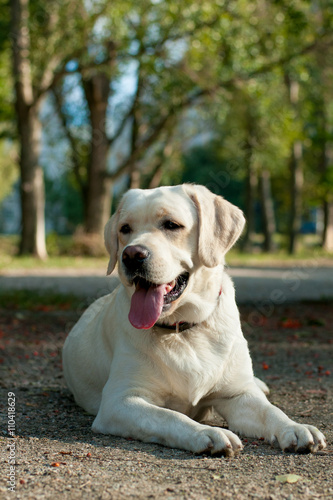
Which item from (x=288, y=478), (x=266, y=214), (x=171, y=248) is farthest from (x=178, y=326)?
(x=266, y=214)

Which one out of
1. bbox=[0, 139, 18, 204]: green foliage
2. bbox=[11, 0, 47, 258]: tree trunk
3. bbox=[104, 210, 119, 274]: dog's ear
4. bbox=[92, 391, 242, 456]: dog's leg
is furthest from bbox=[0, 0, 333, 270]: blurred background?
bbox=[0, 139, 18, 204]: green foliage

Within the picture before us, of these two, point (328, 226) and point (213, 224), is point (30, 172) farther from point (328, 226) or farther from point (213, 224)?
point (213, 224)

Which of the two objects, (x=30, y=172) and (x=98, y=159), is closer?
(x=30, y=172)

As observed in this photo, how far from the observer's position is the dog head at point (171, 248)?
144 inches

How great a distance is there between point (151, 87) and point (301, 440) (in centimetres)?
1680

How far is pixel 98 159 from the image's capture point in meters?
23.4

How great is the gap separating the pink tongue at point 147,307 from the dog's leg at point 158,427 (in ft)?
1.45

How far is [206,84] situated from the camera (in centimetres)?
1872

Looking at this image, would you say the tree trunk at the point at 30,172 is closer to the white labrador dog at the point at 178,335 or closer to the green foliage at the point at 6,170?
the white labrador dog at the point at 178,335

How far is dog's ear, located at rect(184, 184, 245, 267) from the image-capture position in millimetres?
3904

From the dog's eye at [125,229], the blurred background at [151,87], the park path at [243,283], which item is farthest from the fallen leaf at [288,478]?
the blurred background at [151,87]

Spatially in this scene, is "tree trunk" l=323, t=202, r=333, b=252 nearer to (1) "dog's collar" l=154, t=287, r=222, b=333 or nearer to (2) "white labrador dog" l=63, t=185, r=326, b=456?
(2) "white labrador dog" l=63, t=185, r=326, b=456

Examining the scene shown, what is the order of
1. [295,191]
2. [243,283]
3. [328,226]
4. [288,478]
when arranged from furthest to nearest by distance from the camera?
[328,226], [295,191], [243,283], [288,478]

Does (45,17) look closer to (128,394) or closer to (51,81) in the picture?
(51,81)
